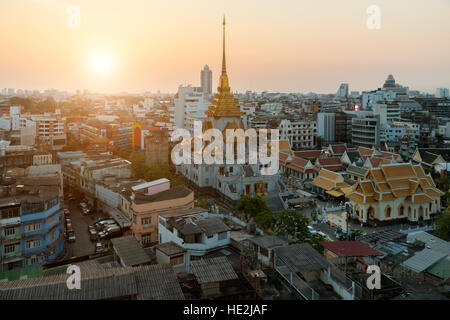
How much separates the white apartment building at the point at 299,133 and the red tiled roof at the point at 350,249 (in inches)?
1220

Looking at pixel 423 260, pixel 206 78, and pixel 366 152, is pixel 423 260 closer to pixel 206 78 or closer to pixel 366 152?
pixel 366 152

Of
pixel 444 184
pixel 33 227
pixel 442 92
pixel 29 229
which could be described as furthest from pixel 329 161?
pixel 442 92

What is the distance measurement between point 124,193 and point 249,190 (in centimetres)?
723

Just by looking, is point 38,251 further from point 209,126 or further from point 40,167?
point 209,126

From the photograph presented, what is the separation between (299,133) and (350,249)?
32.8 m

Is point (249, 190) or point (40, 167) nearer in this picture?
point (40, 167)

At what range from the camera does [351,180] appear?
1017 inches

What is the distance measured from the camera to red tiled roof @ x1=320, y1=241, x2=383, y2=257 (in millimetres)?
9789

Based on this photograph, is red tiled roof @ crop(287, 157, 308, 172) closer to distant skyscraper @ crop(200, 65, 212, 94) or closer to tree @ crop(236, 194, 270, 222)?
tree @ crop(236, 194, 270, 222)

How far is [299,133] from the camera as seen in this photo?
42.2 metres

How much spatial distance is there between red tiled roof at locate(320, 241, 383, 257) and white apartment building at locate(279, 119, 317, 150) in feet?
102

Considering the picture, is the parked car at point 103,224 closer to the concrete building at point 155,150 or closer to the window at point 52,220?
the window at point 52,220

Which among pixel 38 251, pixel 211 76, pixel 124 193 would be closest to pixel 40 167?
pixel 124 193

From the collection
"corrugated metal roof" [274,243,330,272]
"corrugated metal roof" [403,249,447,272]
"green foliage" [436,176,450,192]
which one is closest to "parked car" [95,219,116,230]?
"corrugated metal roof" [274,243,330,272]
